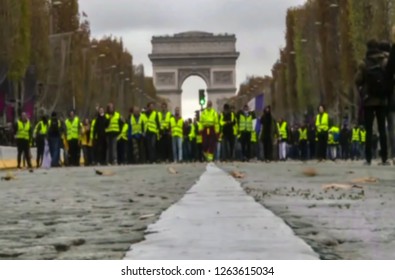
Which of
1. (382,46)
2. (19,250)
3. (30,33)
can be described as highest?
(30,33)

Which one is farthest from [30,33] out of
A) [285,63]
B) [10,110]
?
[285,63]

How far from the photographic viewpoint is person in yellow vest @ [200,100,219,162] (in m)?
26.3

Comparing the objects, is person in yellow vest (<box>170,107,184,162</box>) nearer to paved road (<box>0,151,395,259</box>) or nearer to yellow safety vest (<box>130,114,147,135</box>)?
yellow safety vest (<box>130,114,147,135</box>)

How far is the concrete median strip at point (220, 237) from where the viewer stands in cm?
322

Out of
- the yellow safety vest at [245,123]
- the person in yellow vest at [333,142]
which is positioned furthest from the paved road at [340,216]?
the person in yellow vest at [333,142]

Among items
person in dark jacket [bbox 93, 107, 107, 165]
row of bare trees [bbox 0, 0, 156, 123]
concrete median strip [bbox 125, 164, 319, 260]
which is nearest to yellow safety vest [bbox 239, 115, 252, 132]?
person in dark jacket [bbox 93, 107, 107, 165]

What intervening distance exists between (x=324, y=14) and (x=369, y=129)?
49.2 metres

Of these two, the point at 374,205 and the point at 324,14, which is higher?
the point at 324,14

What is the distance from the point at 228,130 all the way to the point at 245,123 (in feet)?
1.94

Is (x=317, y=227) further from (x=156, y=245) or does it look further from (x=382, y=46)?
(x=382, y=46)

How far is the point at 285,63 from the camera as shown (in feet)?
285

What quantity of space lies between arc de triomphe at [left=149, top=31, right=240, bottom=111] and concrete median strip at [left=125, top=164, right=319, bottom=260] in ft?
390

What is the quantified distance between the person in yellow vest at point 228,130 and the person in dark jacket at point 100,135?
2.72 metres
